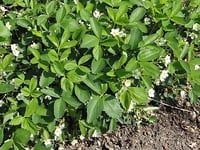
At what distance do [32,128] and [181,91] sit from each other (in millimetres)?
868

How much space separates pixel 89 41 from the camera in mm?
2352

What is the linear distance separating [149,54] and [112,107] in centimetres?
31

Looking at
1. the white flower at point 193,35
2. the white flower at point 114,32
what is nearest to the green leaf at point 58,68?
the white flower at point 114,32

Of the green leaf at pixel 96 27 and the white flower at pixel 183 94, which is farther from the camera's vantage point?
the white flower at pixel 183 94

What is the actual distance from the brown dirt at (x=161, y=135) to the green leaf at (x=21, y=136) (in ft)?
1.42

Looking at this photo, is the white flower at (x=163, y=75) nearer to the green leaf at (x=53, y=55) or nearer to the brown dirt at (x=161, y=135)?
the brown dirt at (x=161, y=135)

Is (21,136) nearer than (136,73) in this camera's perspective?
Yes

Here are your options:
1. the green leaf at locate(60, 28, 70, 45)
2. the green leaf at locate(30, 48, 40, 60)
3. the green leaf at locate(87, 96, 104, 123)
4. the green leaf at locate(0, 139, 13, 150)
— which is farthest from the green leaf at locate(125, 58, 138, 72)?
the green leaf at locate(0, 139, 13, 150)

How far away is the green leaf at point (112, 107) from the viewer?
2.33 meters

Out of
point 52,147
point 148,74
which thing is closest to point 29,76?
point 52,147

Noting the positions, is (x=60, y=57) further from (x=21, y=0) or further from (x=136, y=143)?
(x=136, y=143)

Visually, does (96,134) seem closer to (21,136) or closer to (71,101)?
(71,101)

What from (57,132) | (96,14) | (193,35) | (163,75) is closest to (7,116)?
(57,132)

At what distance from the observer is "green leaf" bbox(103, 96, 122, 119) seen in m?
2.33
